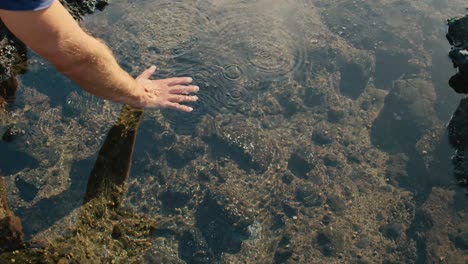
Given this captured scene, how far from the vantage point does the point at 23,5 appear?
1808 mm

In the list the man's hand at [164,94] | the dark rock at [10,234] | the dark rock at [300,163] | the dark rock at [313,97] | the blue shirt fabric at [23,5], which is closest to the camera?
the blue shirt fabric at [23,5]

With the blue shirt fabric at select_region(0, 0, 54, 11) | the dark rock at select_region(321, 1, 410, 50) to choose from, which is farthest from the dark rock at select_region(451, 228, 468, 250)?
the blue shirt fabric at select_region(0, 0, 54, 11)

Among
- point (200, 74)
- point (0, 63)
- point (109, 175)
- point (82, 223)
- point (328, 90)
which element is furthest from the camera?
point (328, 90)

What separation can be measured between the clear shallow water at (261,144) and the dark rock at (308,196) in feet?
0.04

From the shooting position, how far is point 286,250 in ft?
12.0

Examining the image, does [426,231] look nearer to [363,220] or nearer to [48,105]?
[363,220]

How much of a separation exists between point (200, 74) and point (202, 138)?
88 centimetres

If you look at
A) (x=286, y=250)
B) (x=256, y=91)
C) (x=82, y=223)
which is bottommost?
(x=286, y=250)

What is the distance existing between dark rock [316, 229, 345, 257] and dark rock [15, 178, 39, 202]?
2800 mm

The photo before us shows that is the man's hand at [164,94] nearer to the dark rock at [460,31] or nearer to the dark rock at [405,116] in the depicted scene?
the dark rock at [405,116]

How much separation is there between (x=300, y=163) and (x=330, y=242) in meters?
0.94

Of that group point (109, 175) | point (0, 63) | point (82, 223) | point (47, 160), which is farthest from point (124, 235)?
point (0, 63)

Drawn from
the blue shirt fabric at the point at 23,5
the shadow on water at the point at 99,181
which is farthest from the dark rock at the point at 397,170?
the blue shirt fabric at the point at 23,5

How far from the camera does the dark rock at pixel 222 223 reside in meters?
3.62
